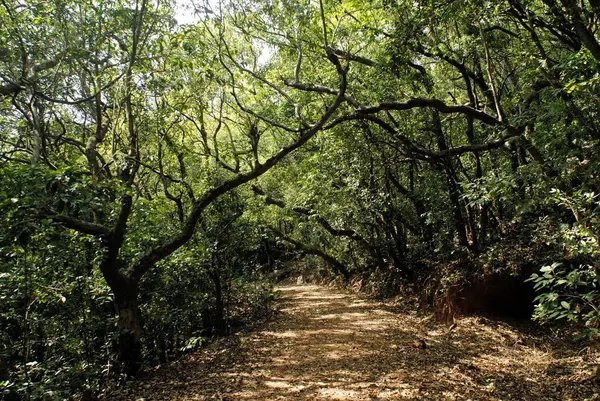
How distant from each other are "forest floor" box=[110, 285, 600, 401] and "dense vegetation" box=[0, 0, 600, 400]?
29.1 inches

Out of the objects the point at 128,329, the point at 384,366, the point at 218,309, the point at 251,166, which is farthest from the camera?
the point at 218,309

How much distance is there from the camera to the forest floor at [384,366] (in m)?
5.49

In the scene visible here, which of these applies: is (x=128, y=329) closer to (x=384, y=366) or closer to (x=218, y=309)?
(x=218, y=309)

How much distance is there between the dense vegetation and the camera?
5.43m

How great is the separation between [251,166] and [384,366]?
20.7 ft

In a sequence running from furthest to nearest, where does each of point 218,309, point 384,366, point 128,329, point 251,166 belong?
point 218,309, point 251,166, point 128,329, point 384,366

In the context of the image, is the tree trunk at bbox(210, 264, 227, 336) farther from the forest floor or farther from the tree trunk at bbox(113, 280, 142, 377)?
the tree trunk at bbox(113, 280, 142, 377)

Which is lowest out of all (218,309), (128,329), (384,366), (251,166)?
(384,366)

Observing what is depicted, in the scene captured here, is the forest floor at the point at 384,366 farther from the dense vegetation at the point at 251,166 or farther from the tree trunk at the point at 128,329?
the dense vegetation at the point at 251,166

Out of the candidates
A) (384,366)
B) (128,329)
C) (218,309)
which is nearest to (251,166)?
(218,309)

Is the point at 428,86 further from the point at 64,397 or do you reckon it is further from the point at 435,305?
the point at 64,397

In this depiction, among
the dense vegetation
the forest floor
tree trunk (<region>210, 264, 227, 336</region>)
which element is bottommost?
the forest floor

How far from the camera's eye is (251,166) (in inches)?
402

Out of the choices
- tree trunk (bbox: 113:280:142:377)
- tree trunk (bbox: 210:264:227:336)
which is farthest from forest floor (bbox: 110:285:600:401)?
tree trunk (bbox: 210:264:227:336)
